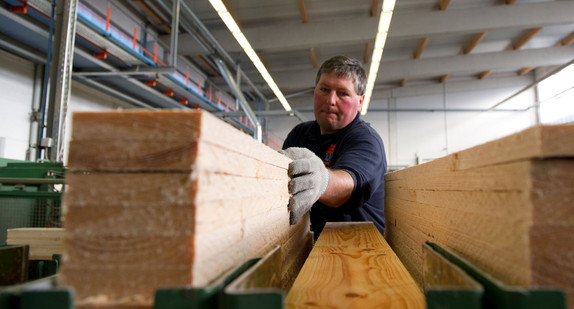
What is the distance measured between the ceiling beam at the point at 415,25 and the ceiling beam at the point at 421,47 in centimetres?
170

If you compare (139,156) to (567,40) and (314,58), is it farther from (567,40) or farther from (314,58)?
(567,40)

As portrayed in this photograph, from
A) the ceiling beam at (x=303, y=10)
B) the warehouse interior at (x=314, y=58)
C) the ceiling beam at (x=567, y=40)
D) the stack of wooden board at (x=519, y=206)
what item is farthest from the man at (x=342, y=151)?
the ceiling beam at (x=567, y=40)

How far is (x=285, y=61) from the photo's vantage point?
1011 centimetres

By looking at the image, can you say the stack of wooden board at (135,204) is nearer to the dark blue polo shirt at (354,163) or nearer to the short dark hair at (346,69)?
the dark blue polo shirt at (354,163)

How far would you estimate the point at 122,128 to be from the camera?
61cm

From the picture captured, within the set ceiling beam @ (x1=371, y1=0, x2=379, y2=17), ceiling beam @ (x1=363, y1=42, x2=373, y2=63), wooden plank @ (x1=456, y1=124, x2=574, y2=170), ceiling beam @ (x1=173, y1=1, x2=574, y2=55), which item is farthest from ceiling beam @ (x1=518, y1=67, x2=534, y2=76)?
wooden plank @ (x1=456, y1=124, x2=574, y2=170)

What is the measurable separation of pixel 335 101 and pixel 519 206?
1.84 meters

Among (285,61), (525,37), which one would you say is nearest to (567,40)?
(525,37)

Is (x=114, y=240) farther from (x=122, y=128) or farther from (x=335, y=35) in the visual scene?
(x=335, y=35)

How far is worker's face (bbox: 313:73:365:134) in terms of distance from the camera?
2.42 metres

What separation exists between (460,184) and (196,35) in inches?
305

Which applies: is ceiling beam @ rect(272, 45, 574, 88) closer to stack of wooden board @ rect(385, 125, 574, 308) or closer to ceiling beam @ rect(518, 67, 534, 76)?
ceiling beam @ rect(518, 67, 534, 76)

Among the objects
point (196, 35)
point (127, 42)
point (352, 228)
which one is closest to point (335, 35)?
point (196, 35)

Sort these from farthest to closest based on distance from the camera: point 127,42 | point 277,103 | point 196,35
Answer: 1. point 277,103
2. point 196,35
3. point 127,42
